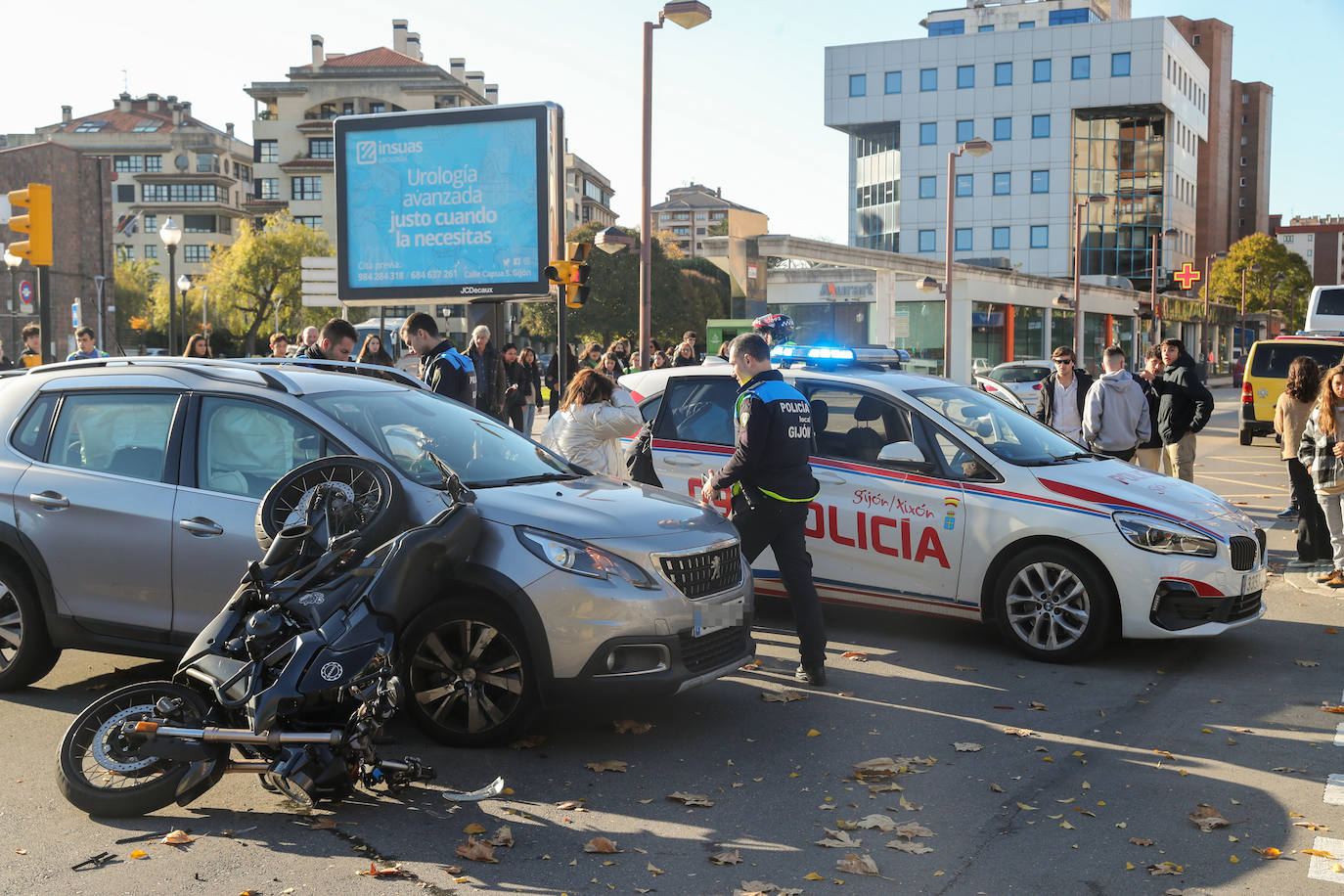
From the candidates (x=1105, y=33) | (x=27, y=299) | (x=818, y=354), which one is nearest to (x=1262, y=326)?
(x=1105, y=33)

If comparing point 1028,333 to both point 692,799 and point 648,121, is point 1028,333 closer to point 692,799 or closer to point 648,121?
point 648,121

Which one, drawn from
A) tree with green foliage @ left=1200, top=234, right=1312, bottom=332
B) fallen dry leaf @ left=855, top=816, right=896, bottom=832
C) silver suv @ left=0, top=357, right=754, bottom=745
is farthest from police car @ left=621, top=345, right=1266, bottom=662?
tree with green foliage @ left=1200, top=234, right=1312, bottom=332

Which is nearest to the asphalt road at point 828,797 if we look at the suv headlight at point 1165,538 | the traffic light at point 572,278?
the suv headlight at point 1165,538

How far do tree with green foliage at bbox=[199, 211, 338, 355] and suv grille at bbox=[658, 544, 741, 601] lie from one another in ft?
223

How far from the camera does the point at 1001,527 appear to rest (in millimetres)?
7270

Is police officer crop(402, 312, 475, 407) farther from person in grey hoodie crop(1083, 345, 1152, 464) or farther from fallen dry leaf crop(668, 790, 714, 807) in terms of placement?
person in grey hoodie crop(1083, 345, 1152, 464)

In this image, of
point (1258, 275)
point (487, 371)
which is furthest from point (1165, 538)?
point (1258, 275)

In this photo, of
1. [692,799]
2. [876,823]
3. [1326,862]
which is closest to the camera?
[1326,862]

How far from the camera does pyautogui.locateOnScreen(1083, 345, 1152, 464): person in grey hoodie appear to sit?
38.8 feet

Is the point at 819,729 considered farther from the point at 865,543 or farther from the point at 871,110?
the point at 871,110

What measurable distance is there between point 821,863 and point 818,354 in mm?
5258

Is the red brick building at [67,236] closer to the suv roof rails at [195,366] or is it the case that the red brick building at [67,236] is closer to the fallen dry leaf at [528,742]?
the suv roof rails at [195,366]

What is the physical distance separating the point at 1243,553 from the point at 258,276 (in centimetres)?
7086

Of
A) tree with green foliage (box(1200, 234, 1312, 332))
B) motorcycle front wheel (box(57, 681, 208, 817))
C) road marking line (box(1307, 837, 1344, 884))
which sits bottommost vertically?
road marking line (box(1307, 837, 1344, 884))
